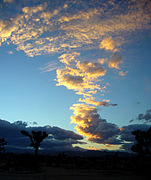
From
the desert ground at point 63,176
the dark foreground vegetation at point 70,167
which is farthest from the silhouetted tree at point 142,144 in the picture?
the desert ground at point 63,176

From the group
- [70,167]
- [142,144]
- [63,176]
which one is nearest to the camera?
[63,176]

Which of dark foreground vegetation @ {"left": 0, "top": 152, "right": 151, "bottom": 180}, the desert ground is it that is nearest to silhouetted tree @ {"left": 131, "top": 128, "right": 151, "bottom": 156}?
dark foreground vegetation @ {"left": 0, "top": 152, "right": 151, "bottom": 180}

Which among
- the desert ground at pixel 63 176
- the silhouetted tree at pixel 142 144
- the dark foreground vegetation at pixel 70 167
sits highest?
the silhouetted tree at pixel 142 144

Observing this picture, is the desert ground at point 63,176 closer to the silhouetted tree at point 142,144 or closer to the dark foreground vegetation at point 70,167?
the dark foreground vegetation at point 70,167

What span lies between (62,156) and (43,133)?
45.1 m

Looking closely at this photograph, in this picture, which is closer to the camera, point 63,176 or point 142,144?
point 63,176

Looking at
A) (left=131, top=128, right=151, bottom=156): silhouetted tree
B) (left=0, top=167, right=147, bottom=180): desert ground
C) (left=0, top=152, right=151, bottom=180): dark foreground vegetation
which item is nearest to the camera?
(left=0, top=167, right=147, bottom=180): desert ground

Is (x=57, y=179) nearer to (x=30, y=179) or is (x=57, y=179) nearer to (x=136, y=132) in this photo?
(x=30, y=179)

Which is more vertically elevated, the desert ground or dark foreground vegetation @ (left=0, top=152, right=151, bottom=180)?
the desert ground

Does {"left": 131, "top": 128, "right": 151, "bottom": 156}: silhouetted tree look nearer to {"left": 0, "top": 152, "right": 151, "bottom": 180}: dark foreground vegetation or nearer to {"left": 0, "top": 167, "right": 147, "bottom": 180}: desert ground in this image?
{"left": 0, "top": 152, "right": 151, "bottom": 180}: dark foreground vegetation

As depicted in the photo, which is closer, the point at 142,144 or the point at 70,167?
the point at 142,144

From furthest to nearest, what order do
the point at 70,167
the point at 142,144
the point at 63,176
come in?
the point at 70,167
the point at 142,144
the point at 63,176

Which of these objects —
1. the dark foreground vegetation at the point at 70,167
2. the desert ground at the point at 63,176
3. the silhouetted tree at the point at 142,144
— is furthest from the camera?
the silhouetted tree at the point at 142,144

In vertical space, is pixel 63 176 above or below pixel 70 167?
above
